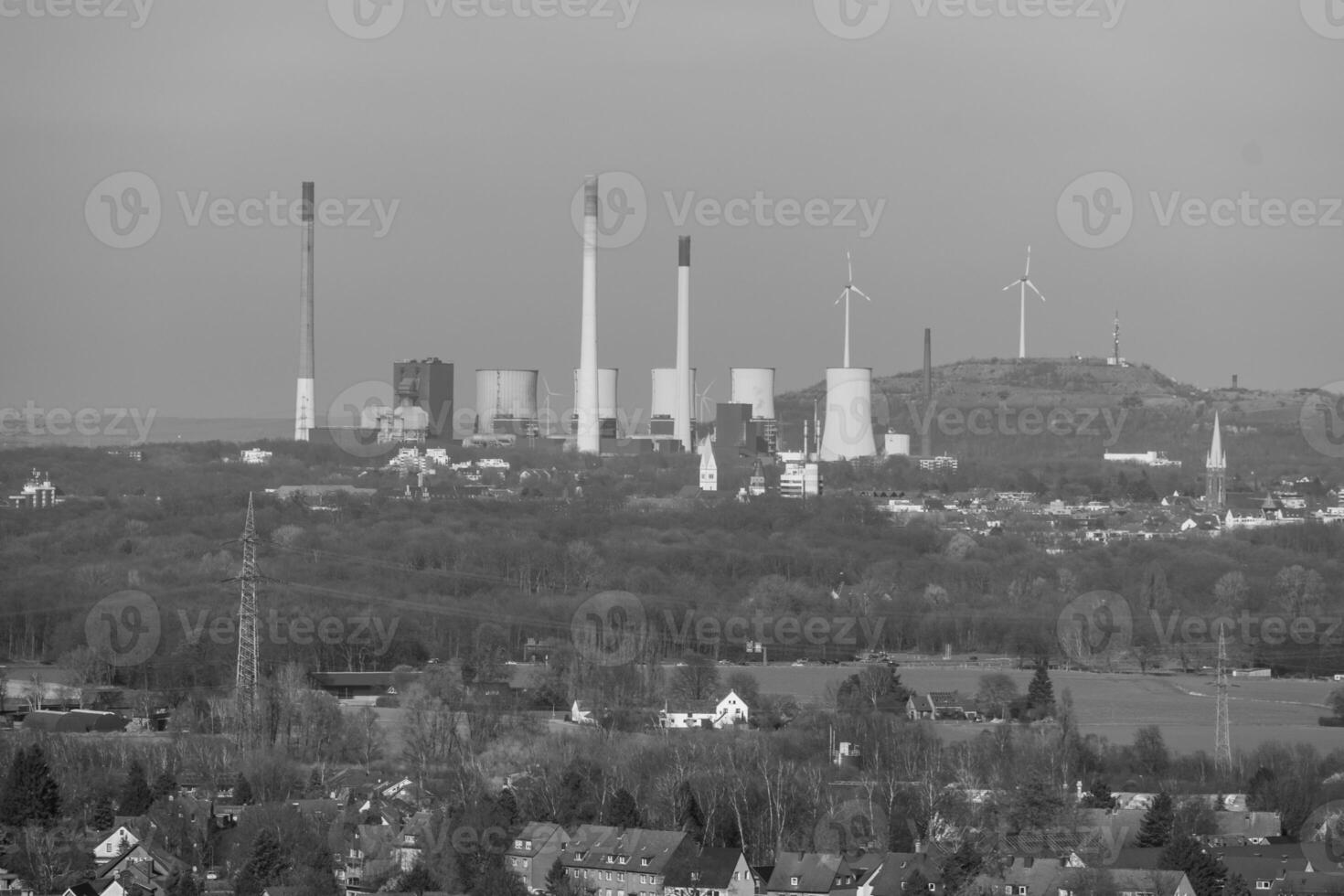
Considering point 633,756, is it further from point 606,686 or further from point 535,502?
point 535,502

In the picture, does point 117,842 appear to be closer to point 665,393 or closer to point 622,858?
point 622,858

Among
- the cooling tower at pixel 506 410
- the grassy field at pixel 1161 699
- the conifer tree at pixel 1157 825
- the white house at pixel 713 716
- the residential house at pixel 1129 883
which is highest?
the cooling tower at pixel 506 410

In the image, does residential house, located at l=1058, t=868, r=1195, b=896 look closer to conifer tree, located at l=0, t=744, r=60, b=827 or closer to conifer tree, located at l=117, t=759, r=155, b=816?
conifer tree, located at l=117, t=759, r=155, b=816

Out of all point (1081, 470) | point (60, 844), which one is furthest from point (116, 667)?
point (1081, 470)

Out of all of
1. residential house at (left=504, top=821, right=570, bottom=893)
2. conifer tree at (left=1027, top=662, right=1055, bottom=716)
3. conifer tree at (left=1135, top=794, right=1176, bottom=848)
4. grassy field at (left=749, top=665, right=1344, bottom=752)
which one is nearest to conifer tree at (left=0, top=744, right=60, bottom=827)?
residential house at (left=504, top=821, right=570, bottom=893)

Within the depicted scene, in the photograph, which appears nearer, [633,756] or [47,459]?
[633,756]

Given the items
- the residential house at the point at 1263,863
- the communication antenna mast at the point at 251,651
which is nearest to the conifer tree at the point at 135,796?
the communication antenna mast at the point at 251,651

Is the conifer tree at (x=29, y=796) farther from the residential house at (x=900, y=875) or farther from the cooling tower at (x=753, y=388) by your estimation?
the cooling tower at (x=753, y=388)
